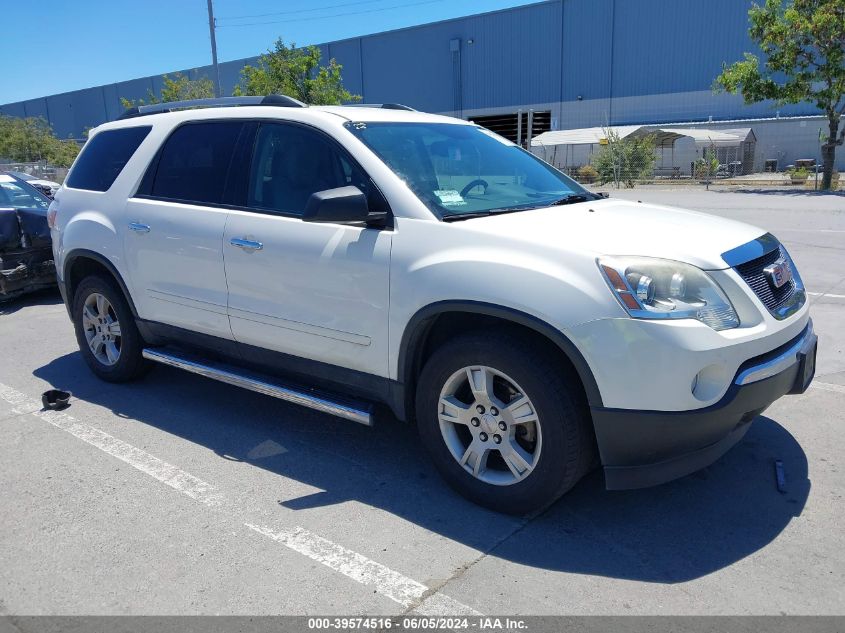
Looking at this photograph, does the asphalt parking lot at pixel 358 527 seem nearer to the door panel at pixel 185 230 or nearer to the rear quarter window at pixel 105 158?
the door panel at pixel 185 230

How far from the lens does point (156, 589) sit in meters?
2.82

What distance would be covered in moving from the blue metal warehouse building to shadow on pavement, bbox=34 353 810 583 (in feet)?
119

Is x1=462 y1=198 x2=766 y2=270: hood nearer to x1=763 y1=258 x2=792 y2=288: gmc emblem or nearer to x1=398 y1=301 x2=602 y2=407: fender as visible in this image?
x1=763 y1=258 x2=792 y2=288: gmc emblem

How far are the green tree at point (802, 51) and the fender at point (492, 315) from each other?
78.4ft

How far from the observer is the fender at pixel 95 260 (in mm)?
4902

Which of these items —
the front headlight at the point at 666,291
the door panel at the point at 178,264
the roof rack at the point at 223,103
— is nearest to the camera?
the front headlight at the point at 666,291

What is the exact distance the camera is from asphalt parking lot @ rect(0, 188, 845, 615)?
2732 mm

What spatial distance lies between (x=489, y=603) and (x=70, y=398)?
3.76 meters

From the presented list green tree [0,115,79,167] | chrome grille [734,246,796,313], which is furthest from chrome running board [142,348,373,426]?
green tree [0,115,79,167]

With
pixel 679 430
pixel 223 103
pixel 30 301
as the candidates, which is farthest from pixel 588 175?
pixel 679 430

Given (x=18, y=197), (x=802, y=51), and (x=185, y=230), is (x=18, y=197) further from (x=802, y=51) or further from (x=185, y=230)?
(x=802, y=51)

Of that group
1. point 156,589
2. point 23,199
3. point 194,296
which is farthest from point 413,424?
point 23,199

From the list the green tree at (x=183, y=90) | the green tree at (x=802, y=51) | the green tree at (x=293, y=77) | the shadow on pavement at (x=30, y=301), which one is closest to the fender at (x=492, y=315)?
the shadow on pavement at (x=30, y=301)

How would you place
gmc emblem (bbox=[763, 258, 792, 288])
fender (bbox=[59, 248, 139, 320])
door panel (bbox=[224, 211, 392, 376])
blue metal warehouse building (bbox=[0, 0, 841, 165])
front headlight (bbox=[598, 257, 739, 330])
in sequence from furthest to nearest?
blue metal warehouse building (bbox=[0, 0, 841, 165]) → fender (bbox=[59, 248, 139, 320]) → door panel (bbox=[224, 211, 392, 376]) → gmc emblem (bbox=[763, 258, 792, 288]) → front headlight (bbox=[598, 257, 739, 330])
